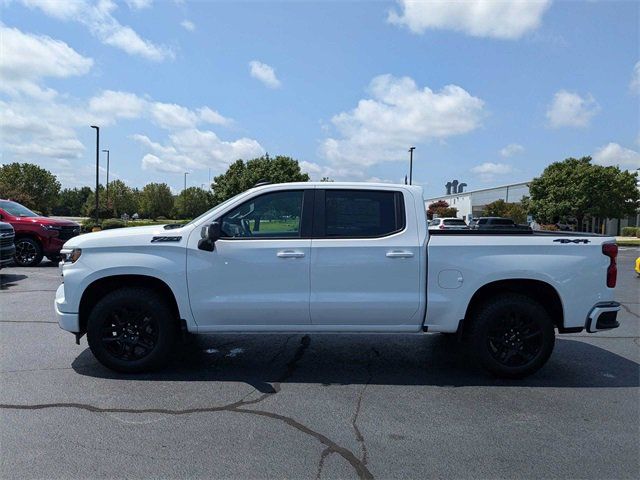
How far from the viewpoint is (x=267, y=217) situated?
4.93 metres

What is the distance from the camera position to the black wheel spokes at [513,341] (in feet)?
15.8

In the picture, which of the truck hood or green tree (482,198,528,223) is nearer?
the truck hood

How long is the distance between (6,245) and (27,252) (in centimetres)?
280

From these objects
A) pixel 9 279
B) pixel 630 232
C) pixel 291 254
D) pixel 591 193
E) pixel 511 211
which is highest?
pixel 591 193

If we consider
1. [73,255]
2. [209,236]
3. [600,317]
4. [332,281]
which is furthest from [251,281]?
[600,317]

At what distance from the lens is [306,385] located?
470 centimetres

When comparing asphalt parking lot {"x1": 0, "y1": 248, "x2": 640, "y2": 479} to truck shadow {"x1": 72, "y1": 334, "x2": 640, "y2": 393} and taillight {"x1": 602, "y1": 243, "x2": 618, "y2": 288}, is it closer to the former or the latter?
truck shadow {"x1": 72, "y1": 334, "x2": 640, "y2": 393}

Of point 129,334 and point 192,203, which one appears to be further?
point 192,203

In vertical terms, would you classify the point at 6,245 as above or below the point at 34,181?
below

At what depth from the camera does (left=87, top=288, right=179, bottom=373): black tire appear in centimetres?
479

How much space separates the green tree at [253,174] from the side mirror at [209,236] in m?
55.0

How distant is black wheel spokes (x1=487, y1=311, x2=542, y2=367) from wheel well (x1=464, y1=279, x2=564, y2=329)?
263 millimetres

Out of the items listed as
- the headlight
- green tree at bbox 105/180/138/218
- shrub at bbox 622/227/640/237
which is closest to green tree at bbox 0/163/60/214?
green tree at bbox 105/180/138/218

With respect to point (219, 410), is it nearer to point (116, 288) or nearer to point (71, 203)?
point (116, 288)
